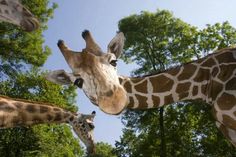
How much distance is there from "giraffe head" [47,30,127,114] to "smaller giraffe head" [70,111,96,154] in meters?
4.95

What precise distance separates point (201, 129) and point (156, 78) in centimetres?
1628

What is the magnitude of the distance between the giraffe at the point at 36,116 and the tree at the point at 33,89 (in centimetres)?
1150

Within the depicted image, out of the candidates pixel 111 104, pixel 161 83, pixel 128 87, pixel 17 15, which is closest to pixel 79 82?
pixel 111 104

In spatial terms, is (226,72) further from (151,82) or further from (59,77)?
(59,77)

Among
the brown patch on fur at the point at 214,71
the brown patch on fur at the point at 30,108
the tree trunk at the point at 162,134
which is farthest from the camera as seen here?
the tree trunk at the point at 162,134

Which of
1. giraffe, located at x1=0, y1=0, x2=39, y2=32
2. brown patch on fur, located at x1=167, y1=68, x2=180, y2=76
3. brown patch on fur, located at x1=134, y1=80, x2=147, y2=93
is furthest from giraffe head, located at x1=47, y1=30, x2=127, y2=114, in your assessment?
giraffe, located at x1=0, y1=0, x2=39, y2=32

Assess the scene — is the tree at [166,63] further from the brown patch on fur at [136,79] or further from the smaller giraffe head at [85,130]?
the brown patch on fur at [136,79]

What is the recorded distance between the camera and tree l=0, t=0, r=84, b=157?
72.4 ft

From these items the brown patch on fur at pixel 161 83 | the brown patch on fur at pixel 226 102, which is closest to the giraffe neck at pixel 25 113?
the brown patch on fur at pixel 161 83

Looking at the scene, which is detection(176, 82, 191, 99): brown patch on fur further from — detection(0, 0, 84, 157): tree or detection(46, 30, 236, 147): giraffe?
detection(0, 0, 84, 157): tree

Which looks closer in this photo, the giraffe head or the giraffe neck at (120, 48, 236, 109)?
the giraffe head

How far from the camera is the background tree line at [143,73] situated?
22.0m

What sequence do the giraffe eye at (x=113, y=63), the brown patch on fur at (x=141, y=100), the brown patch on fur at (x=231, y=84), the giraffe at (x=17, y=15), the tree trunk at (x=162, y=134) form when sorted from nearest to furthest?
the giraffe eye at (x=113, y=63), the brown patch on fur at (x=231, y=84), the brown patch on fur at (x=141, y=100), the giraffe at (x=17, y=15), the tree trunk at (x=162, y=134)

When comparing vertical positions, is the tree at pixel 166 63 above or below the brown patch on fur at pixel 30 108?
above
